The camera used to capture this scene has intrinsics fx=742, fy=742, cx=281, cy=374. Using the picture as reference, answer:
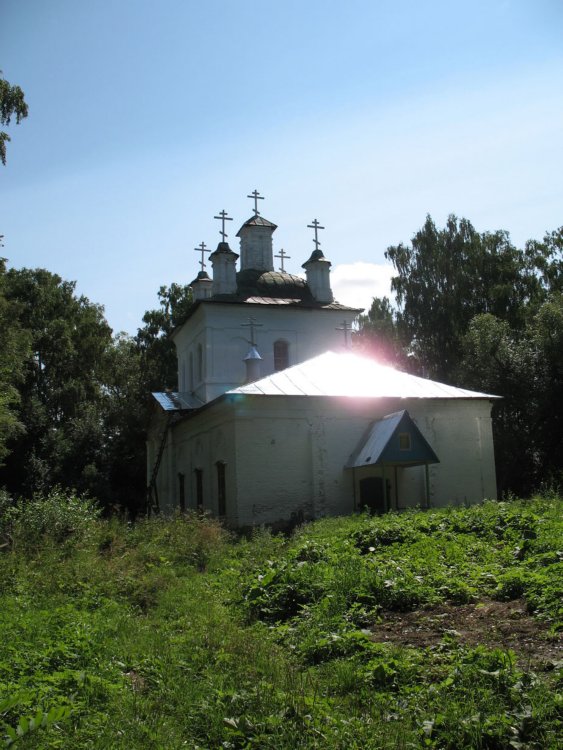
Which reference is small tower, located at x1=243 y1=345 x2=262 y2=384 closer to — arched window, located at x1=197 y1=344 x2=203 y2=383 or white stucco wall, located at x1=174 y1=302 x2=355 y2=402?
white stucco wall, located at x1=174 y1=302 x2=355 y2=402

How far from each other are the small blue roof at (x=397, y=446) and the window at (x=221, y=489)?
3400mm

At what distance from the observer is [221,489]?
1942 centimetres

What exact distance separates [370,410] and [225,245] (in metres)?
9.75

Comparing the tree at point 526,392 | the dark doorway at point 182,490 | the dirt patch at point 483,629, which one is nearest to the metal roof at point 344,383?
the dark doorway at point 182,490

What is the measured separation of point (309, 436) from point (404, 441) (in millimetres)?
2357

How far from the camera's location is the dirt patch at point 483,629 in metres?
5.56

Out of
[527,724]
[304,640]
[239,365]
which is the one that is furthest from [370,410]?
[527,724]

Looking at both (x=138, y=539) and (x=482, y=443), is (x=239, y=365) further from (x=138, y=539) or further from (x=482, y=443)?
(x=138, y=539)

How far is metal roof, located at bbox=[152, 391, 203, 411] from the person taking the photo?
79.5ft

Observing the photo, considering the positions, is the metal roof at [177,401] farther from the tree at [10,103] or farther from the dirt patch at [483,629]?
the dirt patch at [483,629]

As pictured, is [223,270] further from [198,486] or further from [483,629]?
[483,629]

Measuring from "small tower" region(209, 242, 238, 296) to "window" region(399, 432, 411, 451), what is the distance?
33.5ft

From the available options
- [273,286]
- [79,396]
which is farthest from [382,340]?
[79,396]

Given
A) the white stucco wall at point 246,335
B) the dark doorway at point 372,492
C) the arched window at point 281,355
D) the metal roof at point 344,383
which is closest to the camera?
the dark doorway at point 372,492
